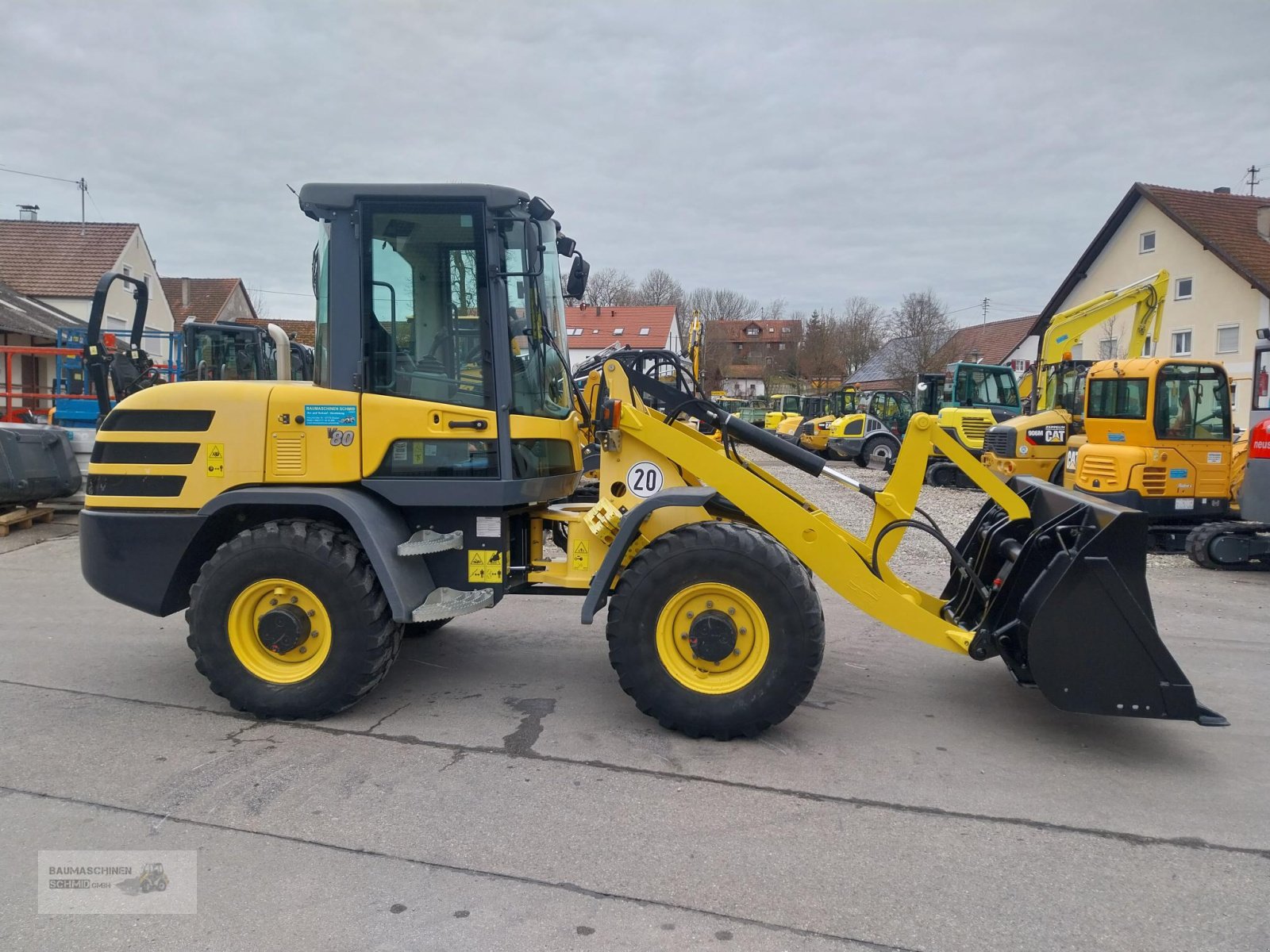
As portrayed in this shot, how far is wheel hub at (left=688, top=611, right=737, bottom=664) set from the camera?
4.37 metres

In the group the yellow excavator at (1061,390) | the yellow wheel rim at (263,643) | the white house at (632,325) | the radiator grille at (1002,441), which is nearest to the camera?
the yellow wheel rim at (263,643)

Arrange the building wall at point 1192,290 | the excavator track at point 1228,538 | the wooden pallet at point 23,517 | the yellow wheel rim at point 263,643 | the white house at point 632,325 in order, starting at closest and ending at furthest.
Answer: the yellow wheel rim at point 263,643, the excavator track at point 1228,538, the wooden pallet at point 23,517, the building wall at point 1192,290, the white house at point 632,325

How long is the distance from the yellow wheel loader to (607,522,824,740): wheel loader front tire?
1 cm

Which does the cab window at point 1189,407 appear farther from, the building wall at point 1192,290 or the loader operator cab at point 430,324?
the building wall at point 1192,290

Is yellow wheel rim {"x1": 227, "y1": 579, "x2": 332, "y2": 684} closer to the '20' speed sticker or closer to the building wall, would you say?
the '20' speed sticker

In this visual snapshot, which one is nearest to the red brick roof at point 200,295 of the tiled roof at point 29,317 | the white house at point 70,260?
the white house at point 70,260

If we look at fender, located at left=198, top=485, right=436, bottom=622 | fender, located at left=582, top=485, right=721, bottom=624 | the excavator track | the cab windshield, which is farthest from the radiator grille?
fender, located at left=198, top=485, right=436, bottom=622

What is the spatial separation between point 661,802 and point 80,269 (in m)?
33.7

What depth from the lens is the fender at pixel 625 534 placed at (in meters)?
4.52

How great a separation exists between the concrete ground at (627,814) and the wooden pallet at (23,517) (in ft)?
18.2

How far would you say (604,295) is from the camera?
56.4 m

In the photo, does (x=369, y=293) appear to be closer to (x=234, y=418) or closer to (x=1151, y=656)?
(x=234, y=418)

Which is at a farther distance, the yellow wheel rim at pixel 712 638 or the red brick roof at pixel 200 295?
the red brick roof at pixel 200 295

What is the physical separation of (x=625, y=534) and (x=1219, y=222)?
31250mm
